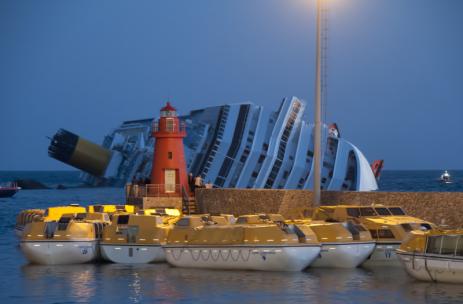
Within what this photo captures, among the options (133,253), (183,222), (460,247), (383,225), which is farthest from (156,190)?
(460,247)

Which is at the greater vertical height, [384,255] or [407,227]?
[407,227]

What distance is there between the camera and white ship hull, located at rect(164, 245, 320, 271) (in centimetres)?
3494

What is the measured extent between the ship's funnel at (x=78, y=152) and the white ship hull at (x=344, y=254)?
2779 inches

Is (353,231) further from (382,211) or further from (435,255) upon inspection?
(435,255)

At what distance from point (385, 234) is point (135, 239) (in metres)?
8.70

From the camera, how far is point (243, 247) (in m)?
35.3

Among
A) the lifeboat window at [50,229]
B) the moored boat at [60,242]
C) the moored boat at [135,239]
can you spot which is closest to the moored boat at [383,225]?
the moored boat at [135,239]

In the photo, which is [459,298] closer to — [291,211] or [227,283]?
[227,283]

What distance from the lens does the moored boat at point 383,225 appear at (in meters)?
36.9

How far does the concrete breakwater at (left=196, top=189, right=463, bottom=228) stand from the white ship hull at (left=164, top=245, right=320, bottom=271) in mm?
6036

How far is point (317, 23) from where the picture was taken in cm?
4391

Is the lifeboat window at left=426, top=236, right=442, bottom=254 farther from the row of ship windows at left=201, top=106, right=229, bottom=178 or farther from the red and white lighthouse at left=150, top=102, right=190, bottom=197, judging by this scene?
the row of ship windows at left=201, top=106, right=229, bottom=178

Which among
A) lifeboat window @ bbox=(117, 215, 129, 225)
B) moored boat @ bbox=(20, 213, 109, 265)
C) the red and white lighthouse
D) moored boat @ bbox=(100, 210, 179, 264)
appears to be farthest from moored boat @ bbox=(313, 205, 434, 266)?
the red and white lighthouse

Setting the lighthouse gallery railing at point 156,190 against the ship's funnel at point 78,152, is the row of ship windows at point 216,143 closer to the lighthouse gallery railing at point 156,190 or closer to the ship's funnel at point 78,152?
the ship's funnel at point 78,152
